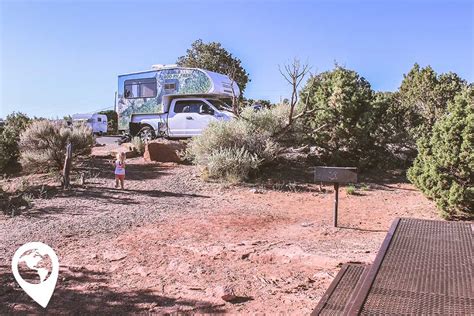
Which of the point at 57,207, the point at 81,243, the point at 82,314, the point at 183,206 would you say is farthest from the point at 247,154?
the point at 82,314

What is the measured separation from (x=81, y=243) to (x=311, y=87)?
863cm

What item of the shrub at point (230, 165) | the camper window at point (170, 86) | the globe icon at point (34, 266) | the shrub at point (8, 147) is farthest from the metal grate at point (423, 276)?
the camper window at point (170, 86)

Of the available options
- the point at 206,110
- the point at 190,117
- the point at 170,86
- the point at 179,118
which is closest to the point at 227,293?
the point at 206,110

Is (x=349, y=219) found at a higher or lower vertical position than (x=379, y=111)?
lower

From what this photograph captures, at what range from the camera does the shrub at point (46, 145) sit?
11523mm

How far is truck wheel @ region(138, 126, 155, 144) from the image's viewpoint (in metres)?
16.6

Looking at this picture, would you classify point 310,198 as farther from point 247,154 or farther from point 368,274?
point 368,274

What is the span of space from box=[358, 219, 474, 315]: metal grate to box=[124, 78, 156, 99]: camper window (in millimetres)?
13702

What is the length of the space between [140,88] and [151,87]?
57 cm

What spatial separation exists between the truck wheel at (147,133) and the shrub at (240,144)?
448cm

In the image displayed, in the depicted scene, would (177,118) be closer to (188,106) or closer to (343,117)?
(188,106)

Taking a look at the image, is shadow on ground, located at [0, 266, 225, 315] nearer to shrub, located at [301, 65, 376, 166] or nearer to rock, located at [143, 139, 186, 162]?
shrub, located at [301, 65, 376, 166]

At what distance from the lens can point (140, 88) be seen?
56.4 ft

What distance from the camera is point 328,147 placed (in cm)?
1266
